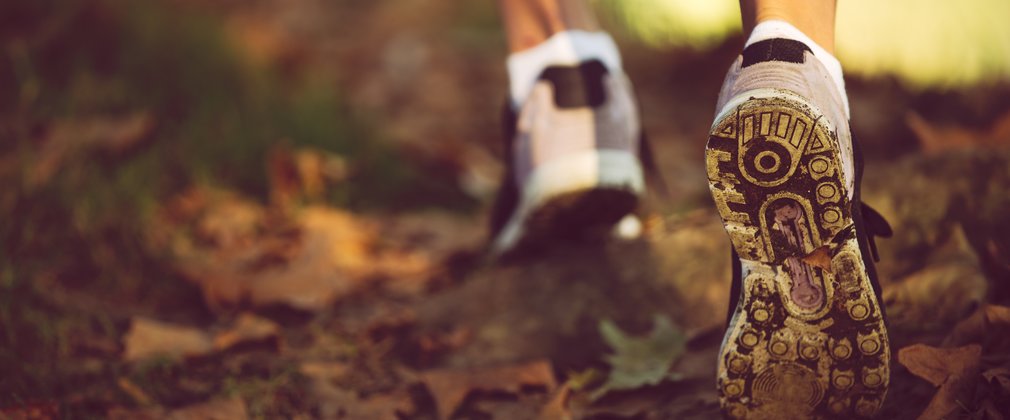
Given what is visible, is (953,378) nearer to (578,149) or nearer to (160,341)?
(578,149)

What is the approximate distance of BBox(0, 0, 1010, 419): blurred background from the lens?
1413mm

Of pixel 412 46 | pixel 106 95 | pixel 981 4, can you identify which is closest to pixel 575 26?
pixel 106 95

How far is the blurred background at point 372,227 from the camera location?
4.64 ft

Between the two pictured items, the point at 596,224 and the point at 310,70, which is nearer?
the point at 596,224

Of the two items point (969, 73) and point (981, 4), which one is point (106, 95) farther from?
point (981, 4)

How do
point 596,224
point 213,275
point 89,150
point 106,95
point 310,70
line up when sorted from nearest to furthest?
point 596,224
point 213,275
point 89,150
point 106,95
point 310,70

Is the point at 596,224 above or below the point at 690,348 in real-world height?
above

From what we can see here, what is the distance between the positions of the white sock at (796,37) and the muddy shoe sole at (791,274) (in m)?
0.12

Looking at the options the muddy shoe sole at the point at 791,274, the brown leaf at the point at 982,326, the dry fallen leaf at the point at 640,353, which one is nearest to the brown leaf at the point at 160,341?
the dry fallen leaf at the point at 640,353

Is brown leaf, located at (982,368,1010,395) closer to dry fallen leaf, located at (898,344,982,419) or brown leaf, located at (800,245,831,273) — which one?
dry fallen leaf, located at (898,344,982,419)

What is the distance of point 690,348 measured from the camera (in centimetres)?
146

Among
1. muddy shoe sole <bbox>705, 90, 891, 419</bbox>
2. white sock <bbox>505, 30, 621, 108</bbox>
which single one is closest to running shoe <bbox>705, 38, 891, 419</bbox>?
muddy shoe sole <bbox>705, 90, 891, 419</bbox>

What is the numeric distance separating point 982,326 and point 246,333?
4.12 ft

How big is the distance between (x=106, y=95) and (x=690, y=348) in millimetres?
2005
